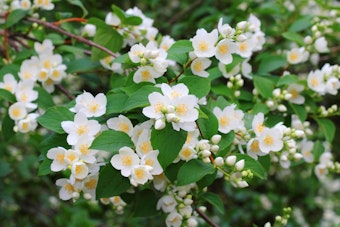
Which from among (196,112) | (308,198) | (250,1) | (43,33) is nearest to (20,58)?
(43,33)

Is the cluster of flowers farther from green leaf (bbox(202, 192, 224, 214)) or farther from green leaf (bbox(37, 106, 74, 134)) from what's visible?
green leaf (bbox(202, 192, 224, 214))

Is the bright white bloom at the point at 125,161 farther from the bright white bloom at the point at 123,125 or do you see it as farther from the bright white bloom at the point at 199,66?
the bright white bloom at the point at 199,66

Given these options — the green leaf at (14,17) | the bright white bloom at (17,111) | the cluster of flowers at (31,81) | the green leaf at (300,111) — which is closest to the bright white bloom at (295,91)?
the green leaf at (300,111)

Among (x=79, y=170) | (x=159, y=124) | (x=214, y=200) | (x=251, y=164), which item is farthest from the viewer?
(x=214, y=200)

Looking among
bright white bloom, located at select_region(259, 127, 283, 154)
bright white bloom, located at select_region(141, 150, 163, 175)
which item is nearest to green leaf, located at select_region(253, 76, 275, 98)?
bright white bloom, located at select_region(259, 127, 283, 154)

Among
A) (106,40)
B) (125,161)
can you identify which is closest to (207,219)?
(125,161)

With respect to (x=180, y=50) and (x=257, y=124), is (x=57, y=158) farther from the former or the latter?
(x=257, y=124)

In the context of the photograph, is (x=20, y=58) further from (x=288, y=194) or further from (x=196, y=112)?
(x=288, y=194)
